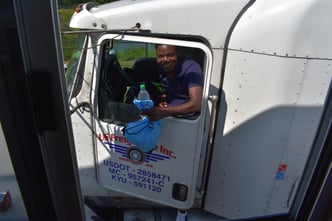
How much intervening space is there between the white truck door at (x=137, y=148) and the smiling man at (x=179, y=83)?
61 mm

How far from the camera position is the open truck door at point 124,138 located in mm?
2102

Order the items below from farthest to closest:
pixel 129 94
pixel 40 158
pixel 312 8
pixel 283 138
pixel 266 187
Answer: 1. pixel 129 94
2. pixel 266 187
3. pixel 283 138
4. pixel 312 8
5. pixel 40 158

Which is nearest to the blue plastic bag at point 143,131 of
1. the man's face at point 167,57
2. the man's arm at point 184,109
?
the man's arm at point 184,109

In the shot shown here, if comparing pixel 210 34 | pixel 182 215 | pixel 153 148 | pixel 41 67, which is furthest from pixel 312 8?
pixel 182 215

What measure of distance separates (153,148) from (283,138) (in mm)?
961

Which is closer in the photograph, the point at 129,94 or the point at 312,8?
the point at 312,8

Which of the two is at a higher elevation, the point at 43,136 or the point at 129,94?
the point at 43,136

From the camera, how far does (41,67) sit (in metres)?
0.68

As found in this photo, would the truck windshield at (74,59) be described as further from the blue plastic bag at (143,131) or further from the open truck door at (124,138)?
the blue plastic bag at (143,131)

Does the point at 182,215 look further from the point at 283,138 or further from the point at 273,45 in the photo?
the point at 273,45

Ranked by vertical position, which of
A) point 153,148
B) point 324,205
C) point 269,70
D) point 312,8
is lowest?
point 153,148

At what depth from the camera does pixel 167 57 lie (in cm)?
206

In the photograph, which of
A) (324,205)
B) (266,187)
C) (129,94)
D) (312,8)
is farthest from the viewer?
(129,94)

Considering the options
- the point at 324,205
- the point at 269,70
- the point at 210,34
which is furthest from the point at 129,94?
the point at 324,205
